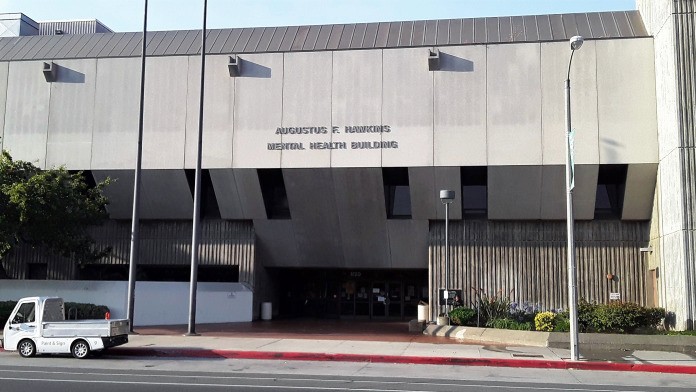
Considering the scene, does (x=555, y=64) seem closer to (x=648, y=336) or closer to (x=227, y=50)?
(x=648, y=336)

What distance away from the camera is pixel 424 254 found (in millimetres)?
30312

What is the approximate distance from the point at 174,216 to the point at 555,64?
1804 centimetres

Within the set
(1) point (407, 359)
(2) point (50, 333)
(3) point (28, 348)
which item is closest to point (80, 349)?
(2) point (50, 333)

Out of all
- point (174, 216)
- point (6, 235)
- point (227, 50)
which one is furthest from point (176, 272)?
point (227, 50)

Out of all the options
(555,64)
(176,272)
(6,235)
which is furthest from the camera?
(176,272)

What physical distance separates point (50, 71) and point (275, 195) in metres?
11.6

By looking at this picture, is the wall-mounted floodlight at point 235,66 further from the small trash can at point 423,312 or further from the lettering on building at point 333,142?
the small trash can at point 423,312

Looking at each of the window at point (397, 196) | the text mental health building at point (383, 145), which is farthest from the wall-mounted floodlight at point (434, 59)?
the window at point (397, 196)

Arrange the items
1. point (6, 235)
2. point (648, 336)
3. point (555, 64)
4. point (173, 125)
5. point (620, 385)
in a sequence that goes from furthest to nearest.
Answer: point (173, 125) < point (555, 64) < point (6, 235) < point (648, 336) < point (620, 385)

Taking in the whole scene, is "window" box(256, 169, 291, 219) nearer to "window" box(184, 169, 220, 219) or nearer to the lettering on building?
the lettering on building

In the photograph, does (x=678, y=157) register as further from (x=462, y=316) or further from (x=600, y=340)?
(x=462, y=316)

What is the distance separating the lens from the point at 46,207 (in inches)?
1024

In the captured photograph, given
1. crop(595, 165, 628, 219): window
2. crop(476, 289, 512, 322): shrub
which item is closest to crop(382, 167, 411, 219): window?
crop(476, 289, 512, 322): shrub

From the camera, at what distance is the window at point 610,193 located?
1102 inches
